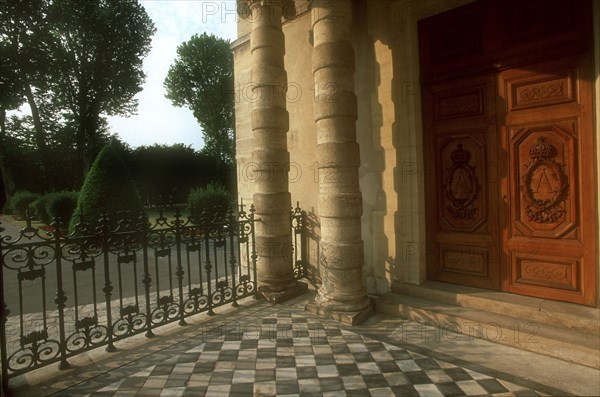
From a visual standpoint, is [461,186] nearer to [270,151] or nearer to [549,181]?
[549,181]

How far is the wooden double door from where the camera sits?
3615 mm

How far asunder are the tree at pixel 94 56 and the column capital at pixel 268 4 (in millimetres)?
23153

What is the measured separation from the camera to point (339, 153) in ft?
14.2

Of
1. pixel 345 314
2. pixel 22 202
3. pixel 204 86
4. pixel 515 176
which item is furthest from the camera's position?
pixel 204 86

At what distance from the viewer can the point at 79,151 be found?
24734 mm

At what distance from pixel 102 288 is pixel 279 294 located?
2.39 metres

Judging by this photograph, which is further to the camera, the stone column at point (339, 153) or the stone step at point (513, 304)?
the stone column at point (339, 153)

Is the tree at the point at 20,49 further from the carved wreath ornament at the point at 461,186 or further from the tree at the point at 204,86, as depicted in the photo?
the carved wreath ornament at the point at 461,186

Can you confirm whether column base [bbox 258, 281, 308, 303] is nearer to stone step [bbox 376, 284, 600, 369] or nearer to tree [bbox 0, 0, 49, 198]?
stone step [bbox 376, 284, 600, 369]

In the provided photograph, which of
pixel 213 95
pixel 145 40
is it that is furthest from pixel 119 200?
pixel 213 95

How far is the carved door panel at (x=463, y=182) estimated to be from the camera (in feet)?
13.8

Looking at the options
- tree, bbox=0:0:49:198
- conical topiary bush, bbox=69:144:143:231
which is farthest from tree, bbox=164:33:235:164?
conical topiary bush, bbox=69:144:143:231

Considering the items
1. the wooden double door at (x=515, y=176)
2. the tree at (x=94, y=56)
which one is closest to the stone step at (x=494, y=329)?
the wooden double door at (x=515, y=176)

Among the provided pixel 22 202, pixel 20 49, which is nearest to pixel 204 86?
pixel 20 49
